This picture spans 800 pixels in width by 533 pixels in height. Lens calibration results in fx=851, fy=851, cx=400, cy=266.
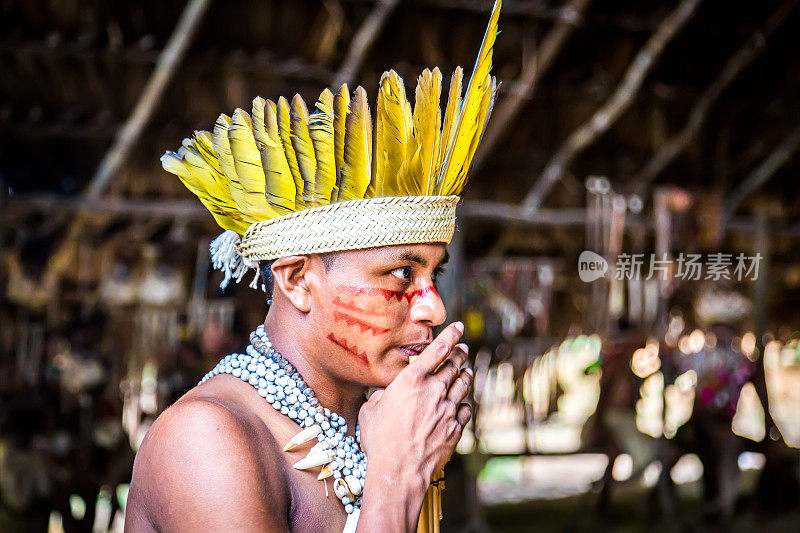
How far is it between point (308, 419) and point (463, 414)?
26 centimetres

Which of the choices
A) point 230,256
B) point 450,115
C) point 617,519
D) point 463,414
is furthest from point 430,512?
point 617,519

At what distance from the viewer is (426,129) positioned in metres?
1.49

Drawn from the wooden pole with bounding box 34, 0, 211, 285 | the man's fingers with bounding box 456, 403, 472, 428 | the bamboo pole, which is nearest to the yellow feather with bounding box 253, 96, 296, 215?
the man's fingers with bounding box 456, 403, 472, 428

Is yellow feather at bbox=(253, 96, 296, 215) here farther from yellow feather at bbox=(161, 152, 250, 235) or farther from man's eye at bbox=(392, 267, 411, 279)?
man's eye at bbox=(392, 267, 411, 279)

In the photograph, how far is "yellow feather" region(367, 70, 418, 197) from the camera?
4.73ft

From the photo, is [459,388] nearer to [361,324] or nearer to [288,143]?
[361,324]

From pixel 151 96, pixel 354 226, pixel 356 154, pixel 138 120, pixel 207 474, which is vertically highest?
pixel 151 96

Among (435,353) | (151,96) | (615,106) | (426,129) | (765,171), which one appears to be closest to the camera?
(435,353)

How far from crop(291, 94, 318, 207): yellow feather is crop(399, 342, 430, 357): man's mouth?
11.3 inches

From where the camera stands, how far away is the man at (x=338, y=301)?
1331mm

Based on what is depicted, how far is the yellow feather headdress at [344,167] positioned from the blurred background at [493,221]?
3.24m

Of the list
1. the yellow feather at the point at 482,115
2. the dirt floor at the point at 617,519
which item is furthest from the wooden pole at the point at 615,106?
the yellow feather at the point at 482,115

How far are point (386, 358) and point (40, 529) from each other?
15.1 ft

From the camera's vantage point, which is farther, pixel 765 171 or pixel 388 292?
pixel 765 171
